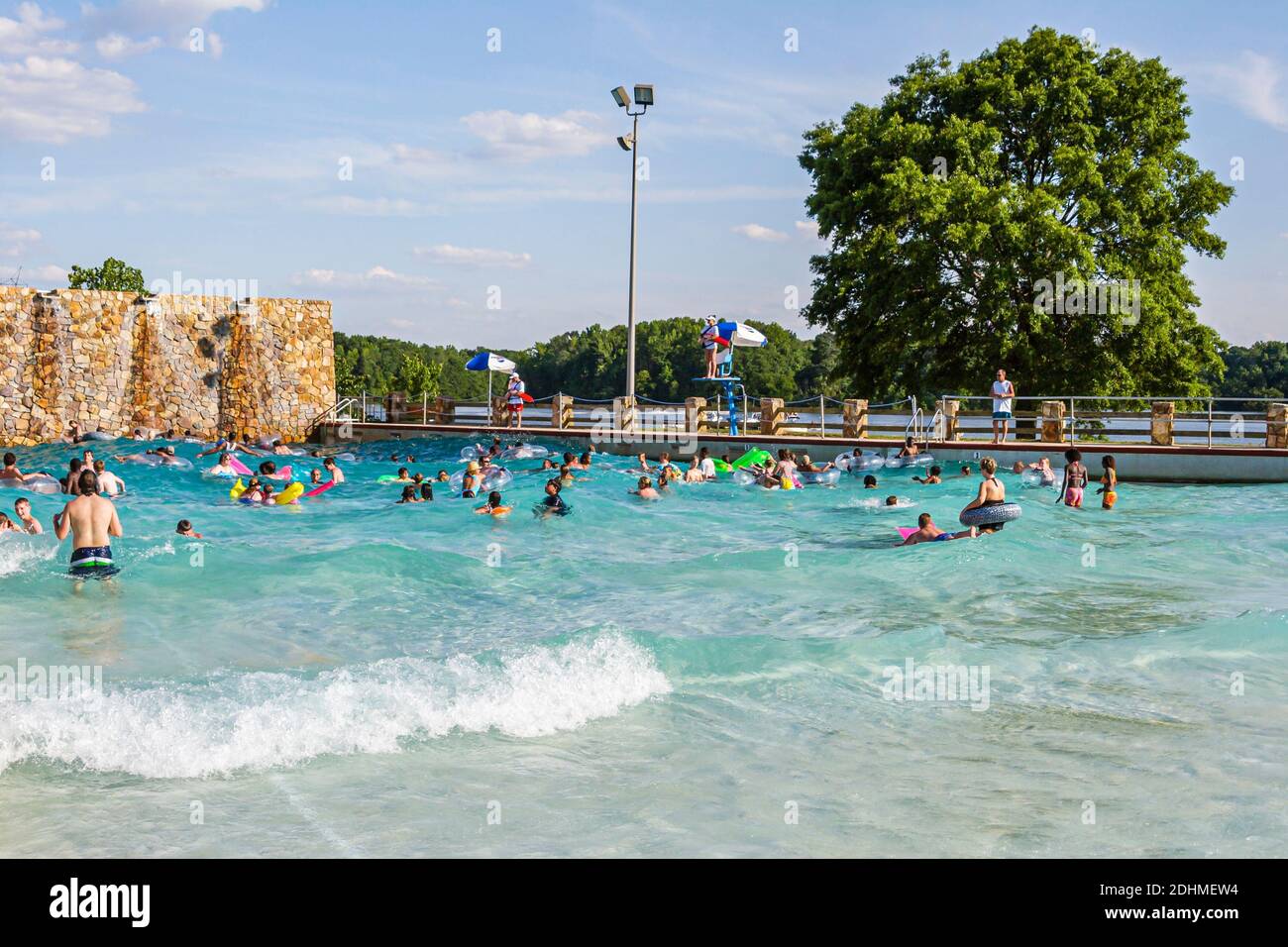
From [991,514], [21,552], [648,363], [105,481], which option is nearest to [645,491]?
[991,514]

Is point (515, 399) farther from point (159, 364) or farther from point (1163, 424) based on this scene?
point (1163, 424)

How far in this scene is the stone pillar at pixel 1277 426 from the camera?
2450 cm

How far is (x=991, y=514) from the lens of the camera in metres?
15.5

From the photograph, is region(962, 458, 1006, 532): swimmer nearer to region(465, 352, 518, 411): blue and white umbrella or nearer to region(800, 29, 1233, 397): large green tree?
region(800, 29, 1233, 397): large green tree

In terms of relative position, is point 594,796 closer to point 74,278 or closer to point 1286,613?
point 1286,613

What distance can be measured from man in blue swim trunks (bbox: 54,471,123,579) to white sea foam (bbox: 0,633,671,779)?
4575 millimetres

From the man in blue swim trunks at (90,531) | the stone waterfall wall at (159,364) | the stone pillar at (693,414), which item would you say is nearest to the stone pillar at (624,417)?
the stone pillar at (693,414)

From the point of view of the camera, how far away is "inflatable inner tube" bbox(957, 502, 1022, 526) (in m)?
15.5

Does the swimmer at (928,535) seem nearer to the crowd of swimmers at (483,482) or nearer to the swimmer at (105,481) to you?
the crowd of swimmers at (483,482)

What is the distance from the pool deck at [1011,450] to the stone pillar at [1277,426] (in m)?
0.63
